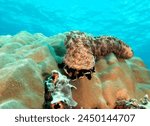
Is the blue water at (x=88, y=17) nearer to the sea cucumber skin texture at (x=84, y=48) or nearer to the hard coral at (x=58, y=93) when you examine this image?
the sea cucumber skin texture at (x=84, y=48)

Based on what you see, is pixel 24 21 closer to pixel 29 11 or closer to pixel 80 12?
pixel 29 11

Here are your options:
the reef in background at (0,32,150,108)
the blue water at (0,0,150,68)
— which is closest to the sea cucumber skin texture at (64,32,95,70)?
the reef in background at (0,32,150,108)

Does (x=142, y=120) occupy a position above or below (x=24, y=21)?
below

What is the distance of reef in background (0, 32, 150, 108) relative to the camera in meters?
3.15

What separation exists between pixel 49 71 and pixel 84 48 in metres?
0.70

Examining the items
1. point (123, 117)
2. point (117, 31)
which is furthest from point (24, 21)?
point (123, 117)

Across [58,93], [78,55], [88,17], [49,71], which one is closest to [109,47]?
[78,55]

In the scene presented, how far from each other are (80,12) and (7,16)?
1167 cm

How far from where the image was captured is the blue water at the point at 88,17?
83.1 ft

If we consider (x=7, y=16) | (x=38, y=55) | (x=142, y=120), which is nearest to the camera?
(x=142, y=120)

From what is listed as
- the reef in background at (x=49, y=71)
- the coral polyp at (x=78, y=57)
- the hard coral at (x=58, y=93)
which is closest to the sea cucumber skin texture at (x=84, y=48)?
the coral polyp at (x=78, y=57)

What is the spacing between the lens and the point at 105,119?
250 centimetres

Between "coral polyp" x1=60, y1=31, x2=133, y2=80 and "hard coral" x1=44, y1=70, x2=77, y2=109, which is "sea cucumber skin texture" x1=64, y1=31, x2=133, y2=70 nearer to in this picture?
"coral polyp" x1=60, y1=31, x2=133, y2=80

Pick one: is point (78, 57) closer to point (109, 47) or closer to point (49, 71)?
point (49, 71)
